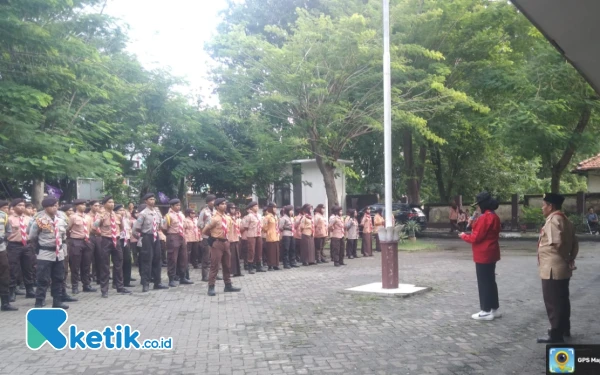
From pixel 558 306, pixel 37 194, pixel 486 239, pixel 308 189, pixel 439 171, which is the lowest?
pixel 558 306

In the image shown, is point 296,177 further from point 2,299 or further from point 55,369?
point 55,369

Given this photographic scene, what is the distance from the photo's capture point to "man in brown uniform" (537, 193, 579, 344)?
21.8 ft

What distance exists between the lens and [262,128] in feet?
66.0

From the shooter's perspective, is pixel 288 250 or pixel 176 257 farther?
pixel 288 250

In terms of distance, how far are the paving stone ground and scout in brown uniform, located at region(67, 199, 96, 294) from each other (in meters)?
0.72

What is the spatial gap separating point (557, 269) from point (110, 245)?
8.31 m

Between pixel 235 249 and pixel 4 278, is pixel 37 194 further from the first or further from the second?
pixel 4 278

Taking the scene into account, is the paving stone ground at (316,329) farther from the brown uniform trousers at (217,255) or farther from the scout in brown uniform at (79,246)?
the scout in brown uniform at (79,246)

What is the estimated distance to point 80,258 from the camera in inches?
437

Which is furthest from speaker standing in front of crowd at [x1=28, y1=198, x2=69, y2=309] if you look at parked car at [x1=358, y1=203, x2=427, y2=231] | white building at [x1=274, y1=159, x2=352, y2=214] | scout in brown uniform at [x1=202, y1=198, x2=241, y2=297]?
parked car at [x1=358, y1=203, x2=427, y2=231]

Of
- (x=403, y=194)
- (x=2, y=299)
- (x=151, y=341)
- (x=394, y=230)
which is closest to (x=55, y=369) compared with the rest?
(x=151, y=341)

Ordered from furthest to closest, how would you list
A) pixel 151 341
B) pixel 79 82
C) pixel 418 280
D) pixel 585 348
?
pixel 79 82 < pixel 418 280 < pixel 151 341 < pixel 585 348

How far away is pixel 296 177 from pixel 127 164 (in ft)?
24.0

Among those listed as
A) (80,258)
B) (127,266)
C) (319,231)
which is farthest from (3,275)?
(319,231)
